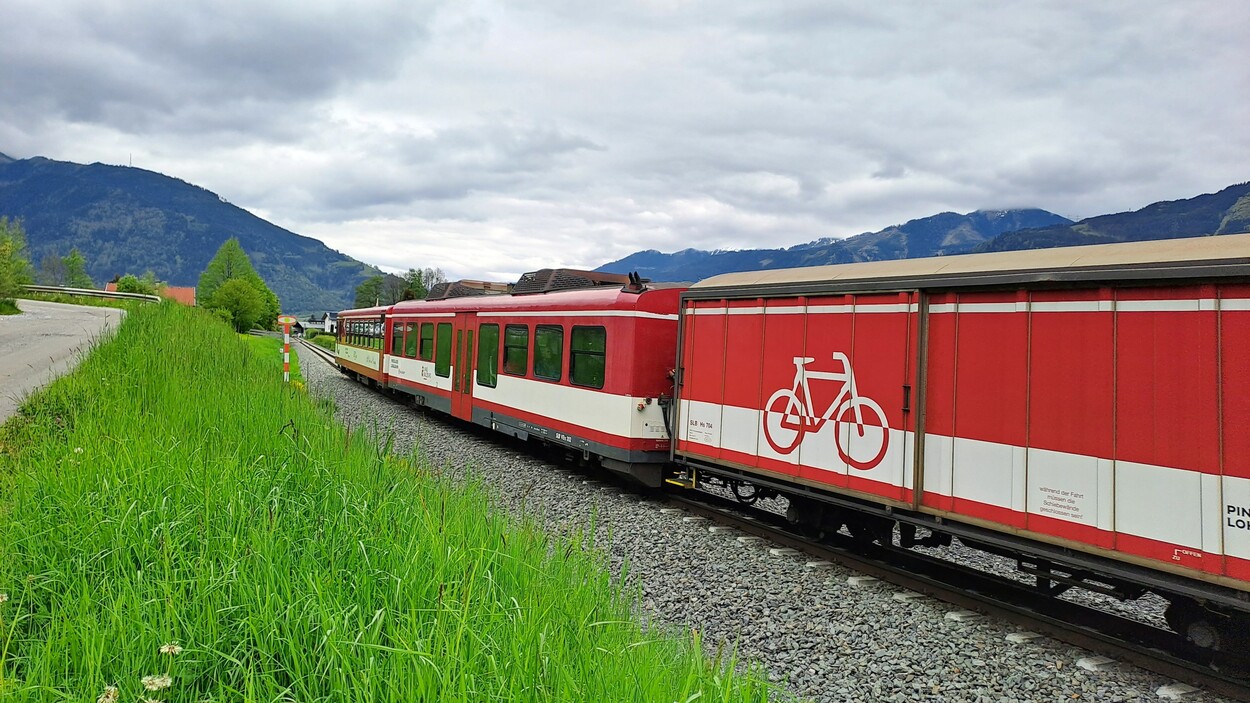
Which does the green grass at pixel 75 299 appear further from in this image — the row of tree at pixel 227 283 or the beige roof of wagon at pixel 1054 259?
the beige roof of wagon at pixel 1054 259

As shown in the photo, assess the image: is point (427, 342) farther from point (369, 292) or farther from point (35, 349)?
point (369, 292)

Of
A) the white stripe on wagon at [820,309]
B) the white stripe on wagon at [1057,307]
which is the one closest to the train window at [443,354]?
the white stripe on wagon at [820,309]

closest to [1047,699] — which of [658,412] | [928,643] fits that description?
[928,643]

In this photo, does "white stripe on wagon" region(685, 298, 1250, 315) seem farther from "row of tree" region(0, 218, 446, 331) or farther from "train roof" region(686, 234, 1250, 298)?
"row of tree" region(0, 218, 446, 331)

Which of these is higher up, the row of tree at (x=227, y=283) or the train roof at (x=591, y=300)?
the row of tree at (x=227, y=283)

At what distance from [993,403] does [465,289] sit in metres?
15.7

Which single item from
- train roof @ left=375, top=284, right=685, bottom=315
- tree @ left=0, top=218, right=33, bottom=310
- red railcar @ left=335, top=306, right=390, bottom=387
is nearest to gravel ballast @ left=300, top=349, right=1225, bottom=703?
train roof @ left=375, top=284, right=685, bottom=315

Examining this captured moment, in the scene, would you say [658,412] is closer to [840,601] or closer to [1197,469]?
[840,601]

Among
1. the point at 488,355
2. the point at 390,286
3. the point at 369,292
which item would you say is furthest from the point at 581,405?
the point at 390,286

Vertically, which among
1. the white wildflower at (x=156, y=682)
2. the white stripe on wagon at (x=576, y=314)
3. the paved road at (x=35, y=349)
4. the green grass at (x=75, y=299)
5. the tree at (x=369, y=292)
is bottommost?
the white wildflower at (x=156, y=682)

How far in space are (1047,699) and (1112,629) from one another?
1477 mm

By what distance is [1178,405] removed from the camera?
15.4 ft

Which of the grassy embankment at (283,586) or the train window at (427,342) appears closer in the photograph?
the grassy embankment at (283,586)

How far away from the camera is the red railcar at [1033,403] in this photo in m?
4.55
